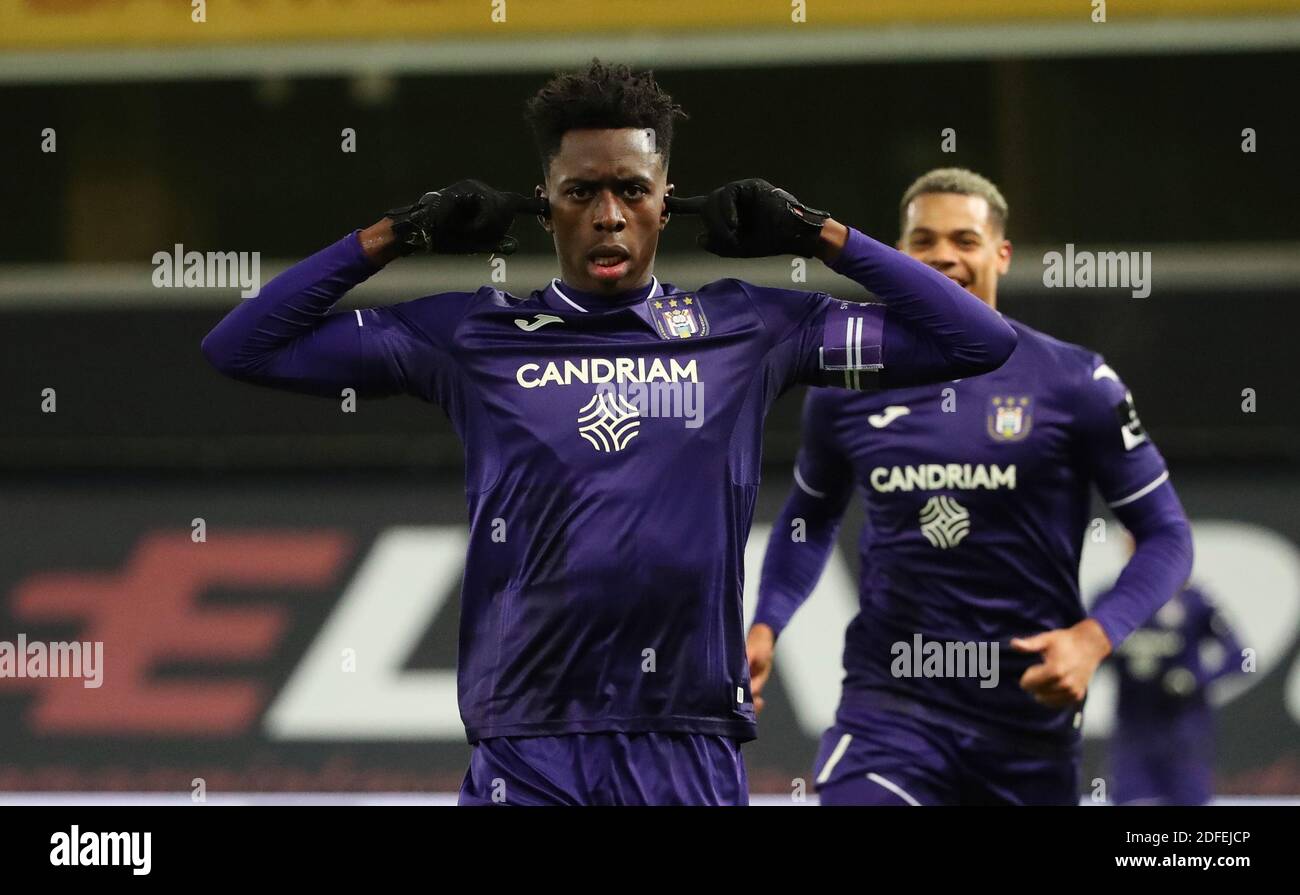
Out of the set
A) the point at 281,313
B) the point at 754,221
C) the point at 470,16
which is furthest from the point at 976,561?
the point at 470,16

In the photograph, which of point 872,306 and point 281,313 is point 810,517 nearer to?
point 872,306

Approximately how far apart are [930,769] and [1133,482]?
93 centimetres

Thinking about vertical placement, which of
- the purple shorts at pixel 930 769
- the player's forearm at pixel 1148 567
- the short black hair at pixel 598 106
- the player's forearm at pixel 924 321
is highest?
the short black hair at pixel 598 106

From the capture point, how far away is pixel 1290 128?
9750 mm

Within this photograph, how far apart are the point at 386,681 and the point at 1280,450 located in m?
4.15

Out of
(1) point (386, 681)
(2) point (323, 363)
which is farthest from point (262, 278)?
(2) point (323, 363)

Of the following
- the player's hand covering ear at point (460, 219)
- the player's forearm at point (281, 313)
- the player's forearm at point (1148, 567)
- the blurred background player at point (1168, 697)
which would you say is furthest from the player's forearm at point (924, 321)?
the blurred background player at point (1168, 697)

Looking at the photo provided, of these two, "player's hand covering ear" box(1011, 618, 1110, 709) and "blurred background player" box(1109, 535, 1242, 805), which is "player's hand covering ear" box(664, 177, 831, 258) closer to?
"player's hand covering ear" box(1011, 618, 1110, 709)

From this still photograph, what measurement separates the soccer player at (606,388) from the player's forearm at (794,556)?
1620 mm

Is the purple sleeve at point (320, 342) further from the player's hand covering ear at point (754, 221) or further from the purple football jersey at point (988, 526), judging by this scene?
the purple football jersey at point (988, 526)

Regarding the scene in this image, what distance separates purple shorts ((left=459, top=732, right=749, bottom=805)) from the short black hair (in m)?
1.08

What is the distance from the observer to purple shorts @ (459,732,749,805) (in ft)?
11.3

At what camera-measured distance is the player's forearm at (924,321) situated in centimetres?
359

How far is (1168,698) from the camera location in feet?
22.0
